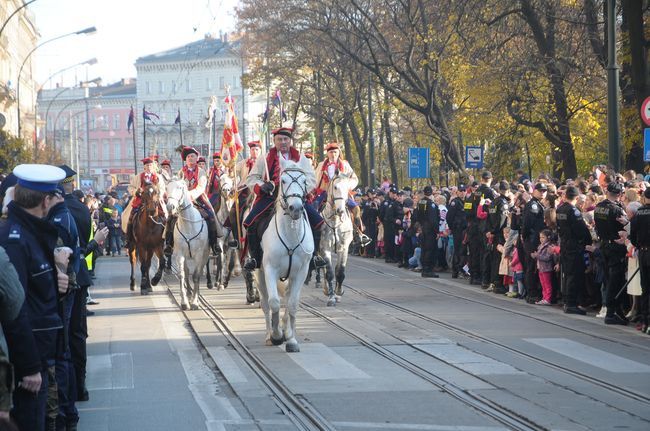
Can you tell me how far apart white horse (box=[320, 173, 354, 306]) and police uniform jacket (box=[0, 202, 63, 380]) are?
1201 cm

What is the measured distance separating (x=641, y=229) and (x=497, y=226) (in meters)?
6.18

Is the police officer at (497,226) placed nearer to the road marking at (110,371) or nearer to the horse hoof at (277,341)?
the horse hoof at (277,341)

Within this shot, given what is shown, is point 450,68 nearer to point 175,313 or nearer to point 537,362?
point 175,313

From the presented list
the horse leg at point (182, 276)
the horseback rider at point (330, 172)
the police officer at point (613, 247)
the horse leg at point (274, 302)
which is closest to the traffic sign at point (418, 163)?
the horseback rider at point (330, 172)

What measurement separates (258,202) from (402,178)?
45.0 metres

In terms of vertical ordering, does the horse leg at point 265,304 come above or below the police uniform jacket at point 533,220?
below

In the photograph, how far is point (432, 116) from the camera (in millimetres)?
35094

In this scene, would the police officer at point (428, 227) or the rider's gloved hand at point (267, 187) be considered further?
the police officer at point (428, 227)

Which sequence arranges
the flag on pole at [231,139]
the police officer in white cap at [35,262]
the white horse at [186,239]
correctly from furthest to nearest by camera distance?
the flag on pole at [231,139], the white horse at [186,239], the police officer in white cap at [35,262]

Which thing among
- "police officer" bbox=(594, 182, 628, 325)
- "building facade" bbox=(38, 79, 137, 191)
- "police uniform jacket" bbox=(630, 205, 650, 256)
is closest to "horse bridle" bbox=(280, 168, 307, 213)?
"police uniform jacket" bbox=(630, 205, 650, 256)

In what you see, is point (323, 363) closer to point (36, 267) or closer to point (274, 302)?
point (274, 302)

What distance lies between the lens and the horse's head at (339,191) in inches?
755

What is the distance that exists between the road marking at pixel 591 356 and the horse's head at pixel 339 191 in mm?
5682

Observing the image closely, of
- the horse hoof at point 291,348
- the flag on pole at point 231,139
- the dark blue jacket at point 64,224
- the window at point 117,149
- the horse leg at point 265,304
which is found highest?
the window at point 117,149
